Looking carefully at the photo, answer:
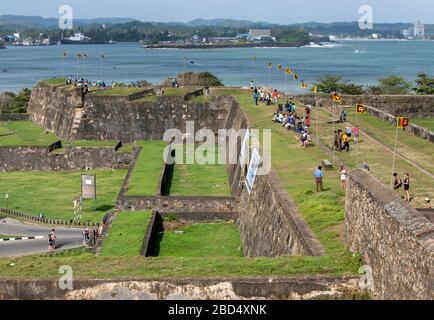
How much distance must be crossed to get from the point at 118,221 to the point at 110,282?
33.5 feet

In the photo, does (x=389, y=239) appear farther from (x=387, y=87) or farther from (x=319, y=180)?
(x=387, y=87)

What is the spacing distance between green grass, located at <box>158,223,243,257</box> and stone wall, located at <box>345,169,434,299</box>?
25.2ft

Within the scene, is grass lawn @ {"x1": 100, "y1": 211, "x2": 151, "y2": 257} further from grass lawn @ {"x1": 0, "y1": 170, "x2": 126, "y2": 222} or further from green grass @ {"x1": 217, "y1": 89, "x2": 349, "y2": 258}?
green grass @ {"x1": 217, "y1": 89, "x2": 349, "y2": 258}

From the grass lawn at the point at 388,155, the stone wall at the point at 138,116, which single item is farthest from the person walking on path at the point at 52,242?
the stone wall at the point at 138,116

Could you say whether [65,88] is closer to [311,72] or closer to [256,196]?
[256,196]

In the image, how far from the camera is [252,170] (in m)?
22.3

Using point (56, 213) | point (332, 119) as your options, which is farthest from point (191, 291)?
point (332, 119)

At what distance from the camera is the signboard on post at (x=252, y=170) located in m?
21.8

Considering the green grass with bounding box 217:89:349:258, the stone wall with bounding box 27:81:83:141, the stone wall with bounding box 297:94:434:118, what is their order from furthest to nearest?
1. the stone wall with bounding box 27:81:83:141
2. the stone wall with bounding box 297:94:434:118
3. the green grass with bounding box 217:89:349:258

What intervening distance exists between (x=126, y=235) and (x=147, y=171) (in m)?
9.25

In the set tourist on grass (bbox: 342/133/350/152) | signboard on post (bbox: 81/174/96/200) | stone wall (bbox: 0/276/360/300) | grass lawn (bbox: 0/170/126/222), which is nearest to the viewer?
stone wall (bbox: 0/276/360/300)

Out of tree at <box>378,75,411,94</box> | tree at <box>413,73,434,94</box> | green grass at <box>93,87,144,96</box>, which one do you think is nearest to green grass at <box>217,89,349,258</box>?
green grass at <box>93,87,144,96</box>

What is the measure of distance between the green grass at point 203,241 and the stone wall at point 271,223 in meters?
0.32

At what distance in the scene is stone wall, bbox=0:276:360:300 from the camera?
38.0ft
